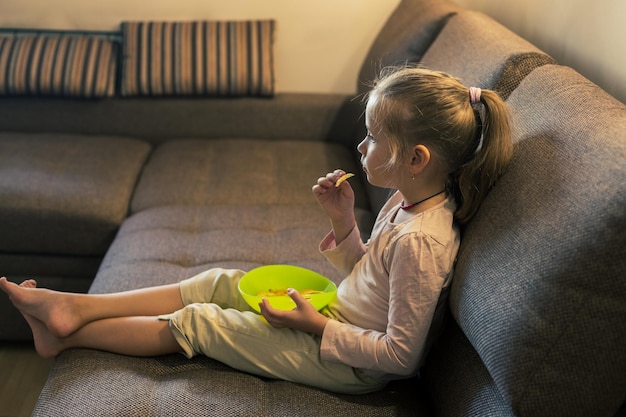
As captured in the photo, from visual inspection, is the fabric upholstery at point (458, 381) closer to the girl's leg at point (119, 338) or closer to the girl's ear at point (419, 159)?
the girl's ear at point (419, 159)

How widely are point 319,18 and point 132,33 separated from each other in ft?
2.65

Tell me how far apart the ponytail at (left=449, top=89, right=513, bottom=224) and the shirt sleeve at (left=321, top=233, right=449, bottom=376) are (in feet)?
0.41

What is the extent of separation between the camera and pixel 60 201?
6.53ft

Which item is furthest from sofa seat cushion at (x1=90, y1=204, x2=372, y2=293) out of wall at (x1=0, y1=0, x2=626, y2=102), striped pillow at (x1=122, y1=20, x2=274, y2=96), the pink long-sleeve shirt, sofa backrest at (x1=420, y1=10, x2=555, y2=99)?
wall at (x1=0, y1=0, x2=626, y2=102)

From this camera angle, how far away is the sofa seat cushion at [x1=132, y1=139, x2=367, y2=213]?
6.84 feet

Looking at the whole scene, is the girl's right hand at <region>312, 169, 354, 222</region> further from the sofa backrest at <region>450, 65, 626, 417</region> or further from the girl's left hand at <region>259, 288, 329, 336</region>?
the sofa backrest at <region>450, 65, 626, 417</region>

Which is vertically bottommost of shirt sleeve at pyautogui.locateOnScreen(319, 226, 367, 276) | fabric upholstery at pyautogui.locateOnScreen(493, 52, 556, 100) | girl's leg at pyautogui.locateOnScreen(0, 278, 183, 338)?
girl's leg at pyautogui.locateOnScreen(0, 278, 183, 338)

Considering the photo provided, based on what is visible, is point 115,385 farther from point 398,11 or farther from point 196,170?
point 398,11

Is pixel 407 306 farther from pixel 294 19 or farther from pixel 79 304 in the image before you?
pixel 294 19

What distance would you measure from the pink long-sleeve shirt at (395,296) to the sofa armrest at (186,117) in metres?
1.30

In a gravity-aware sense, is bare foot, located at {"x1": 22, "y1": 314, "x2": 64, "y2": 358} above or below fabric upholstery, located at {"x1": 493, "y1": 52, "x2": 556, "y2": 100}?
below

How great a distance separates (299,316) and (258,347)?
0.39 feet

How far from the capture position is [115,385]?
4.11 ft

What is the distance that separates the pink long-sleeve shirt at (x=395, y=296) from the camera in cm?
116
